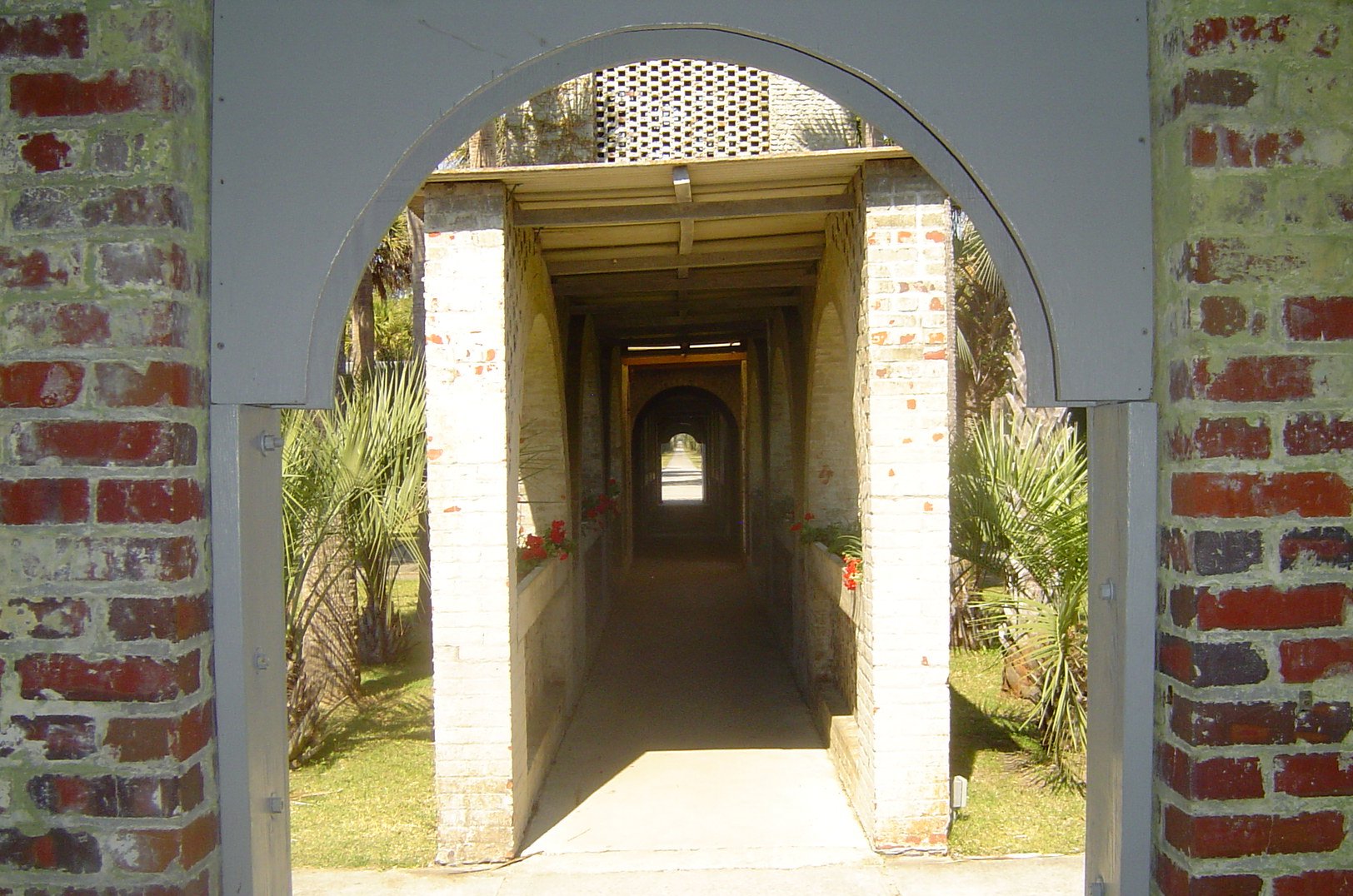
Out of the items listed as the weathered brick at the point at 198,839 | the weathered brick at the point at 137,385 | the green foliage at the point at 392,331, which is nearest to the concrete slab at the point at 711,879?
the weathered brick at the point at 198,839

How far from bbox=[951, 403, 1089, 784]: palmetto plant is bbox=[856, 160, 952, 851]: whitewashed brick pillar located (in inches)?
21.7

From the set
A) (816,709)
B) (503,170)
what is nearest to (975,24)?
(503,170)

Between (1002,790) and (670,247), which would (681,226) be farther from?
(1002,790)

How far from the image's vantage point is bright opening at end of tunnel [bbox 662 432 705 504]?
40844 mm

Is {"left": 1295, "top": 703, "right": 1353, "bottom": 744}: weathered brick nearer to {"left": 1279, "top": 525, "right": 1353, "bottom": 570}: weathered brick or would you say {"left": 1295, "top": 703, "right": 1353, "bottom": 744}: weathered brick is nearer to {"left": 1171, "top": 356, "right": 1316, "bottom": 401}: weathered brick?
{"left": 1279, "top": 525, "right": 1353, "bottom": 570}: weathered brick

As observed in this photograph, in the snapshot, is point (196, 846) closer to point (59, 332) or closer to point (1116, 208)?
point (59, 332)

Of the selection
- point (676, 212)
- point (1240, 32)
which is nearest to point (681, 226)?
point (676, 212)

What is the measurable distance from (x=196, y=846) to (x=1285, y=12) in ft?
8.26

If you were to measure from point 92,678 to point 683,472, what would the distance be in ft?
211

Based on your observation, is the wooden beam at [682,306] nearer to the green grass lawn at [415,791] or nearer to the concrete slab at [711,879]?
the green grass lawn at [415,791]

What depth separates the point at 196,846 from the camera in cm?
197

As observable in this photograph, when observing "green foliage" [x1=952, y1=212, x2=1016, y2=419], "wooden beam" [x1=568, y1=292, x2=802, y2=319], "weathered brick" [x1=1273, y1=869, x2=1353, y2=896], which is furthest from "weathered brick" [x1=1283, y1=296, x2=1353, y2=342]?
"green foliage" [x1=952, y1=212, x2=1016, y2=419]

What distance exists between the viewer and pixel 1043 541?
6.56 m

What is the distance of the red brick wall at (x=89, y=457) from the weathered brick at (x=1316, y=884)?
201 centimetres
